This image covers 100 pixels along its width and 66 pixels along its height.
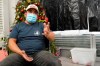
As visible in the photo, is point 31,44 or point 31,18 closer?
point 31,44

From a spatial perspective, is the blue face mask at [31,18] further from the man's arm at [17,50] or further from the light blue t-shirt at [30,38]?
the man's arm at [17,50]

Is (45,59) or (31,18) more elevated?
(31,18)

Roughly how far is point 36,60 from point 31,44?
27 centimetres

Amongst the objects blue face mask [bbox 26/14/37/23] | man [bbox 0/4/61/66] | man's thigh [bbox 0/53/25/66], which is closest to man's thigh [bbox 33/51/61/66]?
man [bbox 0/4/61/66]

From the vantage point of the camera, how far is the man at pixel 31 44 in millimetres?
2299

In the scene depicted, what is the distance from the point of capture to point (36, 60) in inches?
93.0

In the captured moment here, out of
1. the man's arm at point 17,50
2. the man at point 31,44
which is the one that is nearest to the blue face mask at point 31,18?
the man at point 31,44

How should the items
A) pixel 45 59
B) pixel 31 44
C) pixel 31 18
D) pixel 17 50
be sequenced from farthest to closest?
1. pixel 31 18
2. pixel 31 44
3. pixel 17 50
4. pixel 45 59

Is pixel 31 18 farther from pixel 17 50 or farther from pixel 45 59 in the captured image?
pixel 45 59

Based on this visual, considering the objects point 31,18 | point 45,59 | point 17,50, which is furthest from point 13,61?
point 31,18

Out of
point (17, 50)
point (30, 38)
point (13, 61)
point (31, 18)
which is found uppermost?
point (31, 18)

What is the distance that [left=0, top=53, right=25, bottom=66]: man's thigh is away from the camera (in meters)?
2.24

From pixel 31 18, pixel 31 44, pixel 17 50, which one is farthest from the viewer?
pixel 31 18

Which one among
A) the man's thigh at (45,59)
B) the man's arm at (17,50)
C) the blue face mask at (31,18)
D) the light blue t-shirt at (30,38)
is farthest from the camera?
the blue face mask at (31,18)
